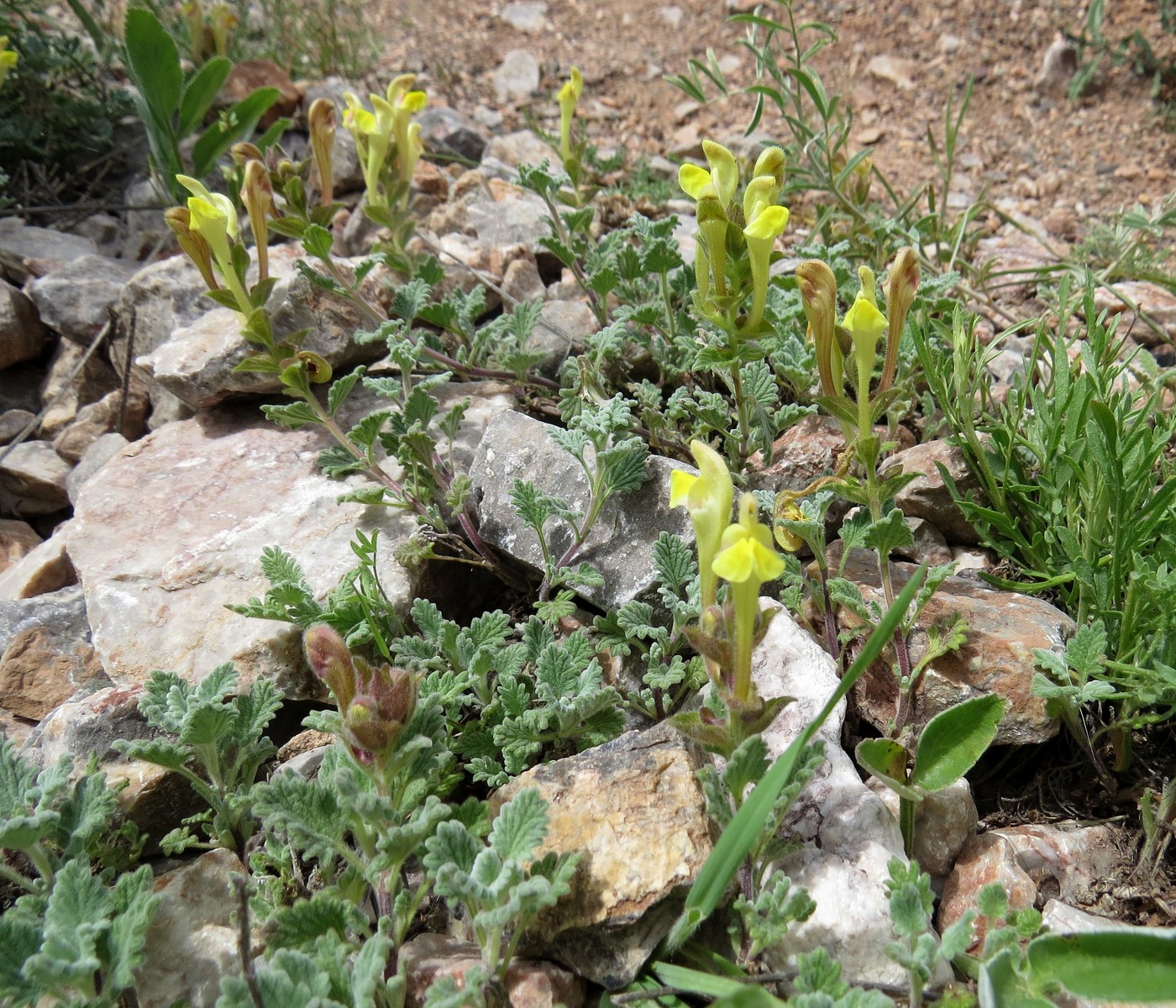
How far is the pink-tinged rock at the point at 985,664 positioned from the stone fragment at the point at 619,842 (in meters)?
0.50

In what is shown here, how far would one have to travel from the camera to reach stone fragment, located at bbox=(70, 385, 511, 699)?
7.06 ft

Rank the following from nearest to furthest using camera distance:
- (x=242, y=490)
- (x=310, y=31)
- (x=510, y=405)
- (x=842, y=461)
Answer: (x=842, y=461) < (x=242, y=490) < (x=510, y=405) < (x=310, y=31)

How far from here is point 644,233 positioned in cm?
266

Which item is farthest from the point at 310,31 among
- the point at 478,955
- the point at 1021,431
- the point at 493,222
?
the point at 478,955

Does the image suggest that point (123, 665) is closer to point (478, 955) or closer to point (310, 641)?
point (310, 641)

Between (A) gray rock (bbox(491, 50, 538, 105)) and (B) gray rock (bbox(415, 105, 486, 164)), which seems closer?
(B) gray rock (bbox(415, 105, 486, 164))

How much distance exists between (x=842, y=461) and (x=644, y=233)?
1.02m

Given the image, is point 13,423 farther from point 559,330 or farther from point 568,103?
point 568,103

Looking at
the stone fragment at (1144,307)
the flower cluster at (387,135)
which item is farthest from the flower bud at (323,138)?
the stone fragment at (1144,307)

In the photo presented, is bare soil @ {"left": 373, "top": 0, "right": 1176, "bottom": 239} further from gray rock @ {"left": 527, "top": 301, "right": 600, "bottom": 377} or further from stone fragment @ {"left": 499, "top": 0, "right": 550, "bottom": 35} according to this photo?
gray rock @ {"left": 527, "top": 301, "right": 600, "bottom": 377}

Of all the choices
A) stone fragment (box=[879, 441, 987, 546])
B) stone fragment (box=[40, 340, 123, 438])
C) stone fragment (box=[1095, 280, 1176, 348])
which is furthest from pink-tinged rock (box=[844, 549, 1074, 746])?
stone fragment (box=[40, 340, 123, 438])

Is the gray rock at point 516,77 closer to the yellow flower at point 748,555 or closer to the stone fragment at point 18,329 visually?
the stone fragment at point 18,329

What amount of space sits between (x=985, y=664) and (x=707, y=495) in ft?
2.68

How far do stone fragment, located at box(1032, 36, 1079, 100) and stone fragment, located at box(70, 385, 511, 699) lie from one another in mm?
3795
